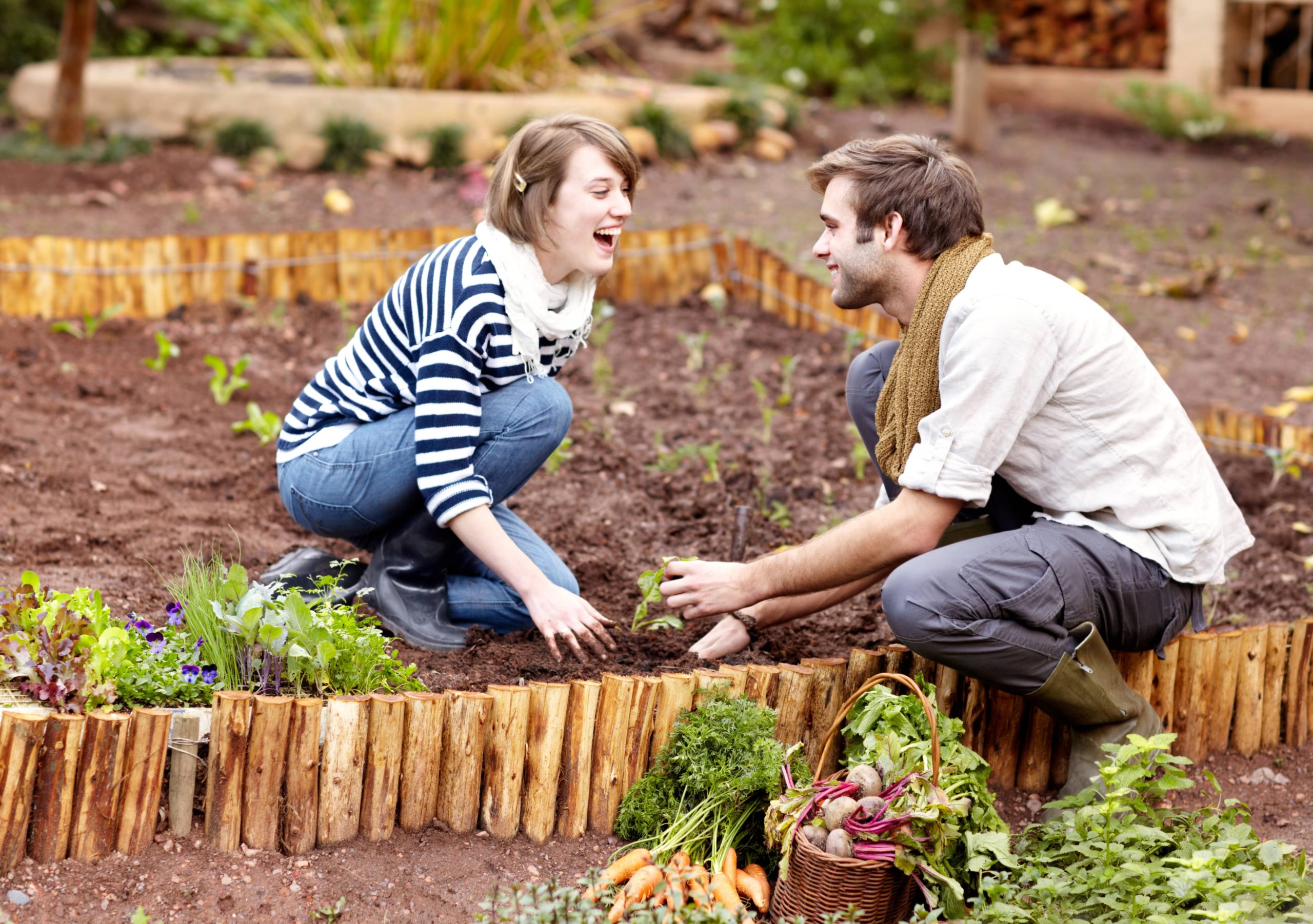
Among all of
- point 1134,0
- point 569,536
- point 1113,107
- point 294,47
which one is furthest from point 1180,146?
point 569,536

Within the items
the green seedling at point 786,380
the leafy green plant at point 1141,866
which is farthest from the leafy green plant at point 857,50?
the leafy green plant at point 1141,866

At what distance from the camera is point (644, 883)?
2.43 meters

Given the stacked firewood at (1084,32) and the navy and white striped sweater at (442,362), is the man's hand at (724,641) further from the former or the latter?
the stacked firewood at (1084,32)

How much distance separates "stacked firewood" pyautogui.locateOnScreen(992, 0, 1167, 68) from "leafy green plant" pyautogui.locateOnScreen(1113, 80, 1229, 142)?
54 cm

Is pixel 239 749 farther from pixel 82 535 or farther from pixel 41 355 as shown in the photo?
pixel 41 355

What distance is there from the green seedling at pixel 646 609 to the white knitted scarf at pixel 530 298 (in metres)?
0.57

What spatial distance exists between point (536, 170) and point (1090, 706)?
5.63ft

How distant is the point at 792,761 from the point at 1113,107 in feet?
29.0

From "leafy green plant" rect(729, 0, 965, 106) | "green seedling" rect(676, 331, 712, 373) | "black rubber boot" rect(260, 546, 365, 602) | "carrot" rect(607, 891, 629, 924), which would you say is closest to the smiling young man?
"carrot" rect(607, 891, 629, 924)

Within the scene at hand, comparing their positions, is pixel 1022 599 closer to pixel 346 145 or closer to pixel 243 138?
pixel 346 145

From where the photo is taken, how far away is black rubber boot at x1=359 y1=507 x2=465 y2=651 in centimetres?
317

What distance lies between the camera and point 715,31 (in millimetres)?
11875

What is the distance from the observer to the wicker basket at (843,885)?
92.4 inches

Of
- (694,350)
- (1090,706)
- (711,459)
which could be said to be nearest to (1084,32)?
(694,350)
